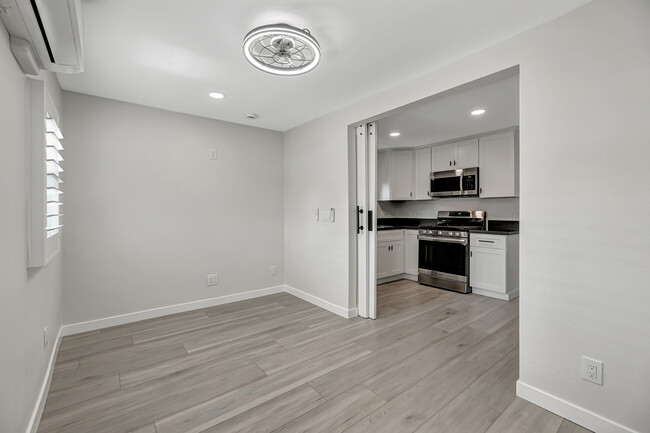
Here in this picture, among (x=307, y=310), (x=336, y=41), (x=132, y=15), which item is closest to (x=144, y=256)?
(x=307, y=310)

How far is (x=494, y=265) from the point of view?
4145 mm

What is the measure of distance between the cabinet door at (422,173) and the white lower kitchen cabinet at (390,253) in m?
0.80

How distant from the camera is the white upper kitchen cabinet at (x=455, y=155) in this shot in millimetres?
4645

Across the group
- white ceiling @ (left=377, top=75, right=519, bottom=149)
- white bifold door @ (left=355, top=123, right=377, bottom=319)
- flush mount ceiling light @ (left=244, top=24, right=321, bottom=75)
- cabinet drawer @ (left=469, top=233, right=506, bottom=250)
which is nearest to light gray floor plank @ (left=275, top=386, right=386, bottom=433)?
white bifold door @ (left=355, top=123, right=377, bottom=319)

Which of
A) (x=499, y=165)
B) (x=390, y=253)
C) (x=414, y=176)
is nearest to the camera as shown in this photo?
(x=499, y=165)

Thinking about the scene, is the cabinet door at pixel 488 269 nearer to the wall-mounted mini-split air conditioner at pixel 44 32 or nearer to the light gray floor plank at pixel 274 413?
the light gray floor plank at pixel 274 413

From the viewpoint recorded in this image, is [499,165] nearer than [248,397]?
No

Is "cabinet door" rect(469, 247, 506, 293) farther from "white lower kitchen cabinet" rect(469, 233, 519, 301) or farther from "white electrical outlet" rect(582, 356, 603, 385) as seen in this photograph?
"white electrical outlet" rect(582, 356, 603, 385)

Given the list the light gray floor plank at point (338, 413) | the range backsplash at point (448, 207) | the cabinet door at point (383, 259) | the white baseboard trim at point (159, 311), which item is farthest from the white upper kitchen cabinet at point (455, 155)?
the light gray floor plank at point (338, 413)

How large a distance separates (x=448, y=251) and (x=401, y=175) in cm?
167

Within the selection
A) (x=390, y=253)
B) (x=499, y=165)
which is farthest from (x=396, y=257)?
(x=499, y=165)

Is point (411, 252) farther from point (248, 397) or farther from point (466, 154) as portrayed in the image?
point (248, 397)

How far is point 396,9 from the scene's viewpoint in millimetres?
1733

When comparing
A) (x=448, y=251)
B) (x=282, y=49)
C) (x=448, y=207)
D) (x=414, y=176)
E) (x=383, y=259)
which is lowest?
(x=383, y=259)
